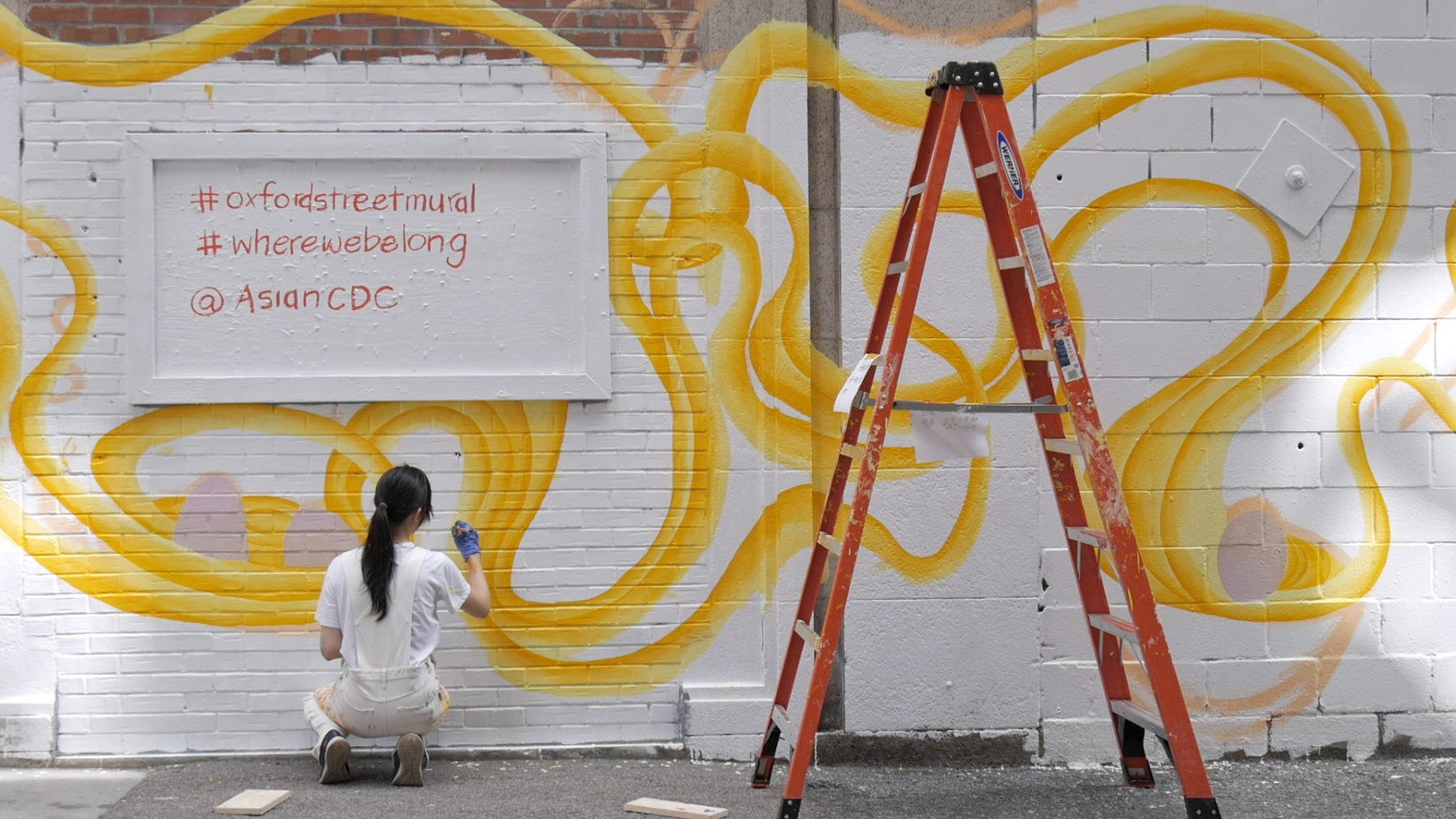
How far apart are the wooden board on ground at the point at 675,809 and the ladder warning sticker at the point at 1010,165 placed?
81.9 inches

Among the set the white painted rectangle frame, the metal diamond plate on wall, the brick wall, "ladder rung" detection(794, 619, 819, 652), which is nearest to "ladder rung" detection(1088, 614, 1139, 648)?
"ladder rung" detection(794, 619, 819, 652)

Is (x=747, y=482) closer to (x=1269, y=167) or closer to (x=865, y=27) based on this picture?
(x=865, y=27)

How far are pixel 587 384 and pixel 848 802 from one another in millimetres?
1698

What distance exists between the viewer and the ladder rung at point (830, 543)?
4.05 meters

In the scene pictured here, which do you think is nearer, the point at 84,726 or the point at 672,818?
the point at 672,818

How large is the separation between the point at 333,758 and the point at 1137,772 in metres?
2.67

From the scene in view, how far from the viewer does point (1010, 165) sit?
12.9ft

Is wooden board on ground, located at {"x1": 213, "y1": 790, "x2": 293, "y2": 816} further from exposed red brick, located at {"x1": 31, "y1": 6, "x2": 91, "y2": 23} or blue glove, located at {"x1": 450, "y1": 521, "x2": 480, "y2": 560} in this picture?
exposed red brick, located at {"x1": 31, "y1": 6, "x2": 91, "y2": 23}

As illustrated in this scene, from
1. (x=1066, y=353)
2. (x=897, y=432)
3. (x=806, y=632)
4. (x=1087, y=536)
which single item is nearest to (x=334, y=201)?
(x=897, y=432)

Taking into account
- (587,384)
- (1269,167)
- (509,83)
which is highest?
(509,83)

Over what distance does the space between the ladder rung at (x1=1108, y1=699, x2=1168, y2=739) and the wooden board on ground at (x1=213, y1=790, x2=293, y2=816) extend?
106 inches

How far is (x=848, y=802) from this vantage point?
14.5 feet

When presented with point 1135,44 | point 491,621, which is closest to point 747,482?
point 491,621

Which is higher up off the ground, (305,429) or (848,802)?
(305,429)
